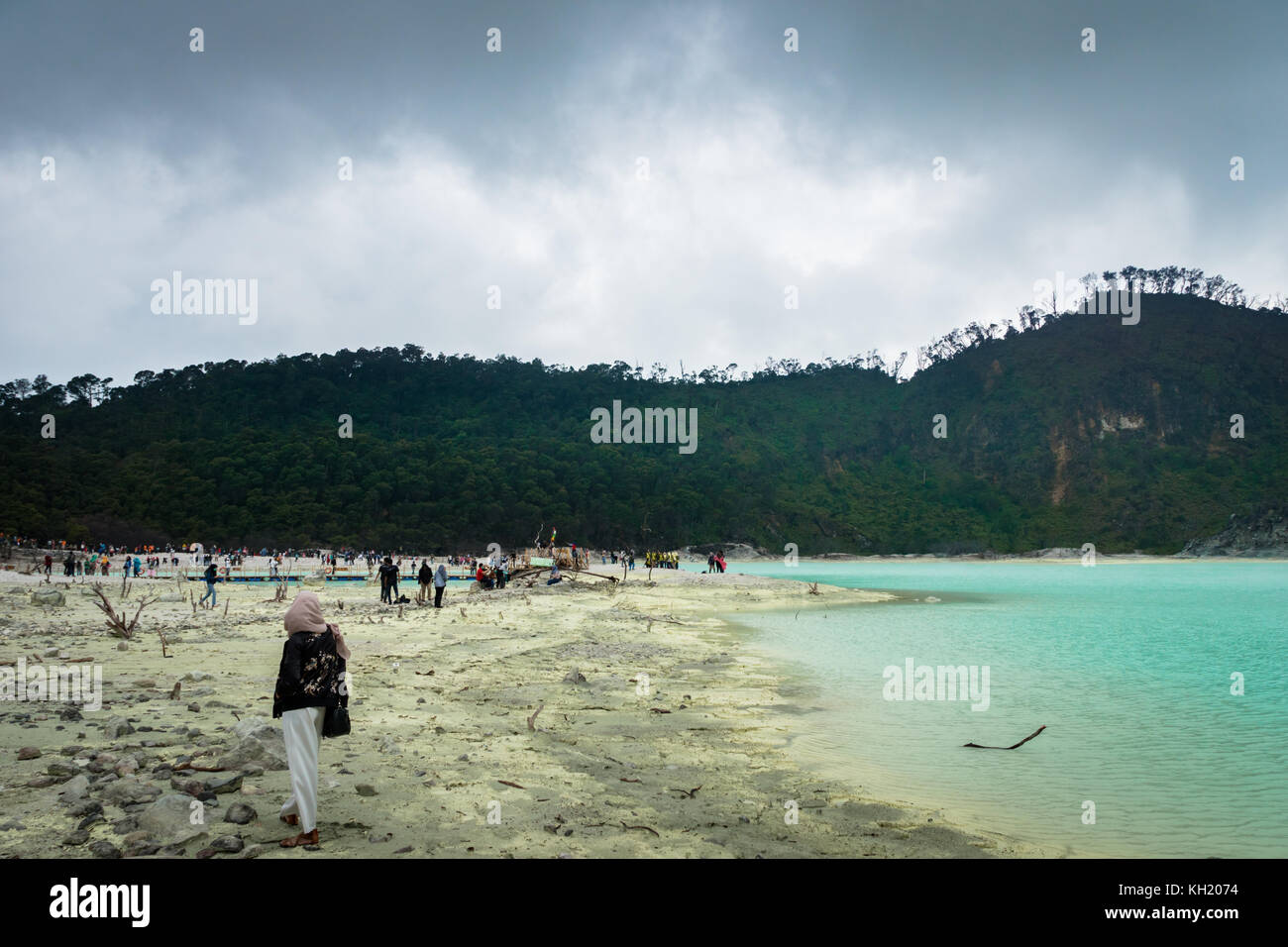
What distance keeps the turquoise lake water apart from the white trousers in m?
5.36

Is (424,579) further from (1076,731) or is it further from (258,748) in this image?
(1076,731)

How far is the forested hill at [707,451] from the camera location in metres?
86.2

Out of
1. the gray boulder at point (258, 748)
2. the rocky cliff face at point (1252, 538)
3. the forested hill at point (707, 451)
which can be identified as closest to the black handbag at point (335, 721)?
the gray boulder at point (258, 748)

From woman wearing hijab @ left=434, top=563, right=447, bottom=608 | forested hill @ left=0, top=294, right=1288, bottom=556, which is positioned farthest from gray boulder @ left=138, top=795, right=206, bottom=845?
forested hill @ left=0, top=294, right=1288, bottom=556

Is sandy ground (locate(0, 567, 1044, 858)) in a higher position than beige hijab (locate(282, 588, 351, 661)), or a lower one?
lower

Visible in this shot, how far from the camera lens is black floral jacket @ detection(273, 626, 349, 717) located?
4895mm

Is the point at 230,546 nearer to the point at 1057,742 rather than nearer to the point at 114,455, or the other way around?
the point at 114,455

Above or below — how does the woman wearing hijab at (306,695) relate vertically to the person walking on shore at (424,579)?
above

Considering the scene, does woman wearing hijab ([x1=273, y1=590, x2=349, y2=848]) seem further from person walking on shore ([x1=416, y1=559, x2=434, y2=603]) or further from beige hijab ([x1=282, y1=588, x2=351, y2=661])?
person walking on shore ([x1=416, y1=559, x2=434, y2=603])

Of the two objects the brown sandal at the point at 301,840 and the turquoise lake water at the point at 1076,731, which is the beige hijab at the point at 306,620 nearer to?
the brown sandal at the point at 301,840

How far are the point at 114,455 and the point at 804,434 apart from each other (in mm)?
124326
